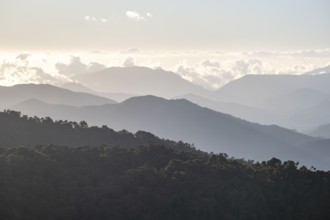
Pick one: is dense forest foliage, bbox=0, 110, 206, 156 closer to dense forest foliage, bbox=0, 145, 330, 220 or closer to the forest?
the forest

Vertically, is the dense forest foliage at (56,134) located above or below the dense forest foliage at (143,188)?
above

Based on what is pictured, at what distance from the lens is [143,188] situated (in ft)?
308

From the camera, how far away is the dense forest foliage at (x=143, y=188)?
86.3 metres

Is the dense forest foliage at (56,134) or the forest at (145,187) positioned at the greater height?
the dense forest foliage at (56,134)

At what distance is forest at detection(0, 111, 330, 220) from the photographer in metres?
86.4

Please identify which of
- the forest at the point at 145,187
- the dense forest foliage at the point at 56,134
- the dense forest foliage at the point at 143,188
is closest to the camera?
the dense forest foliage at the point at 143,188

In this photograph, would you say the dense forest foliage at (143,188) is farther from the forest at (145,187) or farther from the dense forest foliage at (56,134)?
the dense forest foliage at (56,134)

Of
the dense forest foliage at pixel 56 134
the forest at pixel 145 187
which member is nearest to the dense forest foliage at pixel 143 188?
the forest at pixel 145 187

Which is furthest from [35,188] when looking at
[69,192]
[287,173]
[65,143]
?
[65,143]

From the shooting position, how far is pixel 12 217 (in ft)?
251

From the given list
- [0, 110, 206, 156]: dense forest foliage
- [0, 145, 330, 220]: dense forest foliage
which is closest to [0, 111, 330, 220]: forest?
[0, 145, 330, 220]: dense forest foliage

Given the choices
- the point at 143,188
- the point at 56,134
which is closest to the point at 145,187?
the point at 143,188

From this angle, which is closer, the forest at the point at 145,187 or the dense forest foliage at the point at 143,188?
the dense forest foliage at the point at 143,188

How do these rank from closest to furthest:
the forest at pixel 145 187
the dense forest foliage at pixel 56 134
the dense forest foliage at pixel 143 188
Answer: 1. the dense forest foliage at pixel 143 188
2. the forest at pixel 145 187
3. the dense forest foliage at pixel 56 134
